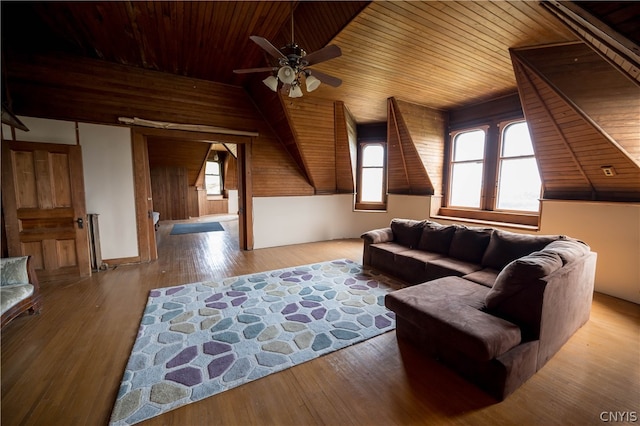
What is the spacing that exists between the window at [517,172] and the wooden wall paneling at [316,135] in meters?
3.37

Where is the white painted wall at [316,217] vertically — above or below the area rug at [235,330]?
above

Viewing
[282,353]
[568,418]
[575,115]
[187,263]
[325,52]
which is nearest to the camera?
[568,418]

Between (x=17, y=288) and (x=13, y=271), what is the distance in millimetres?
243

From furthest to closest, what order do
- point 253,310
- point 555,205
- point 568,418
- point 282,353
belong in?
point 555,205, point 253,310, point 282,353, point 568,418

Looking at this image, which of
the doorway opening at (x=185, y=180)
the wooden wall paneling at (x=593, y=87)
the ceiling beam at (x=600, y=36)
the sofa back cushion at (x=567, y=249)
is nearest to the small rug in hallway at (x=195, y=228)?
the doorway opening at (x=185, y=180)

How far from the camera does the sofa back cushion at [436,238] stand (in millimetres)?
3709

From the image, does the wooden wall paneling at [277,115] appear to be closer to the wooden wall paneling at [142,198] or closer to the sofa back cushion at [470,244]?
the wooden wall paneling at [142,198]

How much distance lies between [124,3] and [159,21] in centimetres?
39

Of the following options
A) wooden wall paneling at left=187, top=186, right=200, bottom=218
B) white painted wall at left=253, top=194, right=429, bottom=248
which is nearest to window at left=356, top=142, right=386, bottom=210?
white painted wall at left=253, top=194, right=429, bottom=248

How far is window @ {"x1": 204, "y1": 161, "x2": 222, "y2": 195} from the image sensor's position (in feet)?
38.3

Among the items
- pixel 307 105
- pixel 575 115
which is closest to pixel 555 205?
pixel 575 115

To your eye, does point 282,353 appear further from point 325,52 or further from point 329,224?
point 329,224

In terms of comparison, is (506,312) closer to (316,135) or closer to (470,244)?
(470,244)

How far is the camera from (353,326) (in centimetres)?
256
